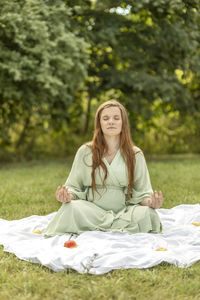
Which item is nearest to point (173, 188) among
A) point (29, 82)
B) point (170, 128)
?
point (29, 82)

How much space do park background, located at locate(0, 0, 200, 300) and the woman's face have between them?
156 centimetres

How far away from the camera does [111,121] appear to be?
4.08 meters

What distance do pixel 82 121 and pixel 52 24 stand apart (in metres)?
5.64

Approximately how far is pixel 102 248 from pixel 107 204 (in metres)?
0.77

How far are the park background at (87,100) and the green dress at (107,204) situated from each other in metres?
0.74

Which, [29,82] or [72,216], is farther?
[29,82]

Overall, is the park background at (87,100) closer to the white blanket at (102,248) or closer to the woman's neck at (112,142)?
the white blanket at (102,248)

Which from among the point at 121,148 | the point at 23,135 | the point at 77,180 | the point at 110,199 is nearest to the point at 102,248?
the point at 110,199

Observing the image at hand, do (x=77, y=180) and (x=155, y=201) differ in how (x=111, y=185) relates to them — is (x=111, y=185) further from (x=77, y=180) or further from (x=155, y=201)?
(x=155, y=201)

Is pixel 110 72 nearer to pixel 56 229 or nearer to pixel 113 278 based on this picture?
pixel 56 229

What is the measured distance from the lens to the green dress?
388cm

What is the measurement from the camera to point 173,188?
268 inches

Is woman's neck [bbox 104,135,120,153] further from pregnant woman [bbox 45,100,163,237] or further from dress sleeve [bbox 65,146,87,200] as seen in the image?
dress sleeve [bbox 65,146,87,200]

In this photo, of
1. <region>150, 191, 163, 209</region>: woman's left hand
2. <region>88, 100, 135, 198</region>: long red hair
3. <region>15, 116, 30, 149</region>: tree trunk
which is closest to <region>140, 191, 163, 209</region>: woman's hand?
<region>150, 191, 163, 209</region>: woman's left hand
